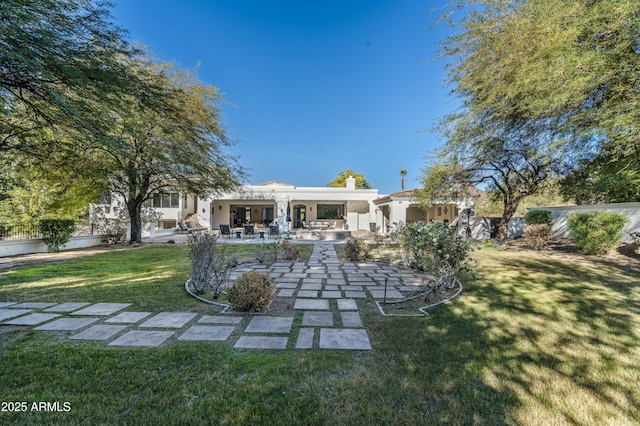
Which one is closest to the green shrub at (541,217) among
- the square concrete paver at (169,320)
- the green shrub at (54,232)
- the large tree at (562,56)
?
the large tree at (562,56)

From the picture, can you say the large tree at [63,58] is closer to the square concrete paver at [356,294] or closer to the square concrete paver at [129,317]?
the square concrete paver at [129,317]

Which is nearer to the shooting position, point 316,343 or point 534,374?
point 534,374

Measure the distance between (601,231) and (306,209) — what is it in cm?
1962

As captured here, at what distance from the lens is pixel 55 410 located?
6.32 ft

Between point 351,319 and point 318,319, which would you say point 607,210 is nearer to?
point 351,319

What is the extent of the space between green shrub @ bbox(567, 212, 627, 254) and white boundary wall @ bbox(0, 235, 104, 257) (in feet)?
65.3

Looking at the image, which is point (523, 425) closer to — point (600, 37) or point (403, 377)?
point (403, 377)

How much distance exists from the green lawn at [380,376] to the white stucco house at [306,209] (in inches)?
554

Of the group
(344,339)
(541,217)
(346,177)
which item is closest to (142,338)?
(344,339)

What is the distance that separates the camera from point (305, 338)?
124 inches

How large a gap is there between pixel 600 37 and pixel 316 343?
8.36 meters

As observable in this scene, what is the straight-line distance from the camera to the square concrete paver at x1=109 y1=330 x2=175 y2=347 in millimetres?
2930

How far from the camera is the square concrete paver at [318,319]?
3.60 metres

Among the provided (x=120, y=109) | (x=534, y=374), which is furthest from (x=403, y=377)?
(x=120, y=109)
